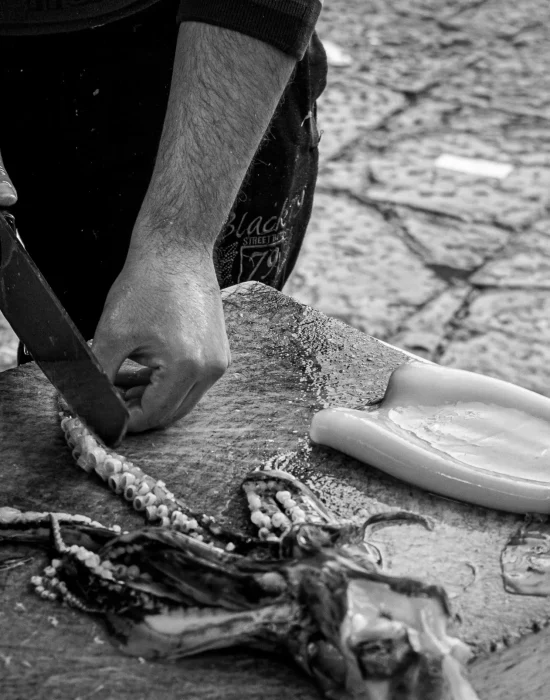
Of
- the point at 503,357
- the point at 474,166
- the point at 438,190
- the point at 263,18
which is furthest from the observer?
the point at 474,166

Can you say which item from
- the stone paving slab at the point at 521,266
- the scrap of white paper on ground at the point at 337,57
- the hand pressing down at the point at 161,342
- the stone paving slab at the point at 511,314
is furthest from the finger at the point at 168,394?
the scrap of white paper on ground at the point at 337,57

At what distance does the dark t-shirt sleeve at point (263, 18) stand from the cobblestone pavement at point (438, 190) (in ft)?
4.83

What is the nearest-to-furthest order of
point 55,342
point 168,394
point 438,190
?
point 55,342 < point 168,394 < point 438,190

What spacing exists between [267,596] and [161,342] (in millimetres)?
420

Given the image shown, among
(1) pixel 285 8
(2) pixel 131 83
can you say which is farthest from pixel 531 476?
(2) pixel 131 83

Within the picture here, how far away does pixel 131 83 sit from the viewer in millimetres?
1638

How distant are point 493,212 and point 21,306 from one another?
8.33 feet

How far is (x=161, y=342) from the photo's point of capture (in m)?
1.25

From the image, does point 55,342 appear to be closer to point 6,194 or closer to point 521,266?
point 6,194

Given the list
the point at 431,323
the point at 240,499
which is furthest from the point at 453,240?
the point at 240,499

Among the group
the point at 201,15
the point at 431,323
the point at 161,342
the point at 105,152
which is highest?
the point at 201,15

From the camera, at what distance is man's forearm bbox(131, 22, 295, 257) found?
4.61ft

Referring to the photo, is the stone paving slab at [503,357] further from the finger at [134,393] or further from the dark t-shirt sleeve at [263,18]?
the finger at [134,393]

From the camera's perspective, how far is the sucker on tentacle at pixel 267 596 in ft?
2.96
